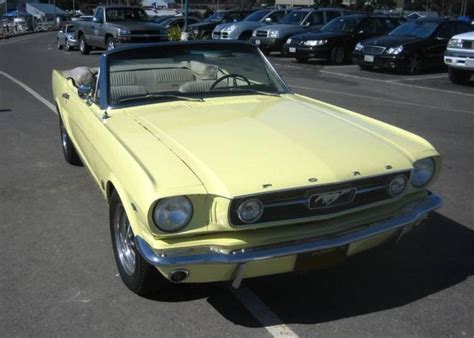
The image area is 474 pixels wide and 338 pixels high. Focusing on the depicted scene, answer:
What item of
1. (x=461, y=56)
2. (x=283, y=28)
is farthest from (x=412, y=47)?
(x=283, y=28)

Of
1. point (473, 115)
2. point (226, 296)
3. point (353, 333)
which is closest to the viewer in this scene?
point (353, 333)

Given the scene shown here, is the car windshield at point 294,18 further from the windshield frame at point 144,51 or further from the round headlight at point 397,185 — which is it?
the round headlight at point 397,185

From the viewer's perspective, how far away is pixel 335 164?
3.13 metres

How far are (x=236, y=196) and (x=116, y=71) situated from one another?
2048mm

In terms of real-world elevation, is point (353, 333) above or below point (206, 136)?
below

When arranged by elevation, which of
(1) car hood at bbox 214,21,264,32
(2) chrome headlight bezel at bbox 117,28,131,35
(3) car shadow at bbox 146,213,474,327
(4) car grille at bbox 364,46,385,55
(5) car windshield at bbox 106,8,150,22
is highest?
(5) car windshield at bbox 106,8,150,22

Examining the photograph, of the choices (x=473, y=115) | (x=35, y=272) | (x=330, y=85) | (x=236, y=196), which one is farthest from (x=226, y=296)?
(x=330, y=85)

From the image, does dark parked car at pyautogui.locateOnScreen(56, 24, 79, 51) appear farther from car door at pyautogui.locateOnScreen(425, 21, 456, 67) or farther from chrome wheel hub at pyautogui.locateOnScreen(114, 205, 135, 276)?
chrome wheel hub at pyautogui.locateOnScreen(114, 205, 135, 276)

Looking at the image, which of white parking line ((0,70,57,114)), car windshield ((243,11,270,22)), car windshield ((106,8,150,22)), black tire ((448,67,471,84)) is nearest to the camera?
white parking line ((0,70,57,114))

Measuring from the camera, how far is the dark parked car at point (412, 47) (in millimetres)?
15175

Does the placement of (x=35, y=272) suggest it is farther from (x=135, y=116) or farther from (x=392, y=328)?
(x=392, y=328)

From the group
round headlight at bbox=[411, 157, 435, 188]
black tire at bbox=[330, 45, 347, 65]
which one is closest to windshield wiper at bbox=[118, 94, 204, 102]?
round headlight at bbox=[411, 157, 435, 188]

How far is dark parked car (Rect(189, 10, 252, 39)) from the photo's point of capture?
980 inches

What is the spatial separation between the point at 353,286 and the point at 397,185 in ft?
2.45
